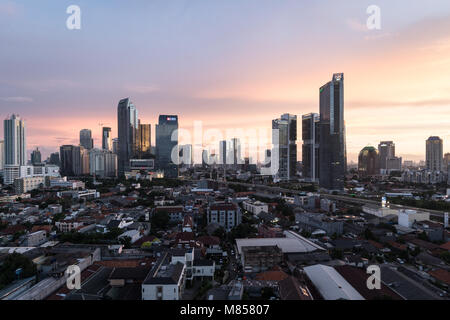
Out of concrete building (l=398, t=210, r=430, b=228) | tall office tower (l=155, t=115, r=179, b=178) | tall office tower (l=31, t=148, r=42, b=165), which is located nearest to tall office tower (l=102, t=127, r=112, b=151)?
tall office tower (l=31, t=148, r=42, b=165)

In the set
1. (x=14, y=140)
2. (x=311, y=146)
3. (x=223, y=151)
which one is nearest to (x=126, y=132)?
(x=223, y=151)

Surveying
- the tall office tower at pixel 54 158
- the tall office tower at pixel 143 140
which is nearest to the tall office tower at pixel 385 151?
the tall office tower at pixel 143 140

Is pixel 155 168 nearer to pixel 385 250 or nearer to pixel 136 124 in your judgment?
pixel 136 124

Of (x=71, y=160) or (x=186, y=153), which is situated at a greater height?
(x=186, y=153)

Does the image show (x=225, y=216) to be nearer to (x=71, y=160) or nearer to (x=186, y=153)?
(x=186, y=153)

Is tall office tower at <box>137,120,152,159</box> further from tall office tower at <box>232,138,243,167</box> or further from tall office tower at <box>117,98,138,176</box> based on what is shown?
tall office tower at <box>232,138,243,167</box>
